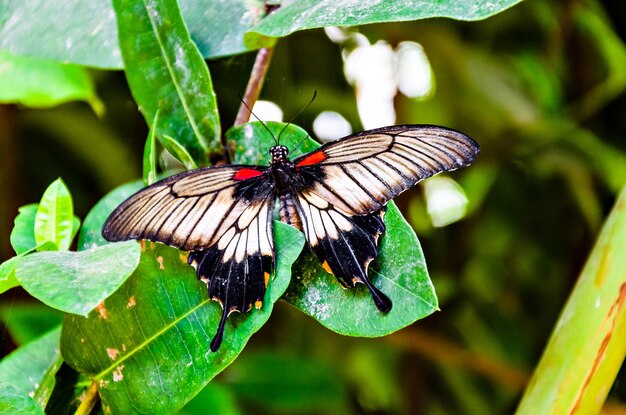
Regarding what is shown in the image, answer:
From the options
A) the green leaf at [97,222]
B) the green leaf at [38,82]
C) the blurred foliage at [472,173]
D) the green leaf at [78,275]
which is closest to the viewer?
the green leaf at [78,275]

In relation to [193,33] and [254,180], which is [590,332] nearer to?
[254,180]

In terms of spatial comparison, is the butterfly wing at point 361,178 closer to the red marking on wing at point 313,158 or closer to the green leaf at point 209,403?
the red marking on wing at point 313,158

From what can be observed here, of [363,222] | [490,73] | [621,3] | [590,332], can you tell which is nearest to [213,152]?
[363,222]

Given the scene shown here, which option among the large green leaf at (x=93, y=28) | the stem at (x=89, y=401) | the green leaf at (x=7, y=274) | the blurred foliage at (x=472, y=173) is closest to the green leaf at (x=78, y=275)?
the green leaf at (x=7, y=274)

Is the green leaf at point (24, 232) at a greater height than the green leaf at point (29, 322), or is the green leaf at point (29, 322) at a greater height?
the green leaf at point (24, 232)

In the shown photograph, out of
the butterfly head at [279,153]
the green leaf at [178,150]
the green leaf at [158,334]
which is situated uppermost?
the green leaf at [178,150]

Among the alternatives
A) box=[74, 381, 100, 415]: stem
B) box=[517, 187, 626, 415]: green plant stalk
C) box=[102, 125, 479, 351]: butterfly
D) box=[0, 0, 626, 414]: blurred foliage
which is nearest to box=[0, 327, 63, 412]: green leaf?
box=[74, 381, 100, 415]: stem
